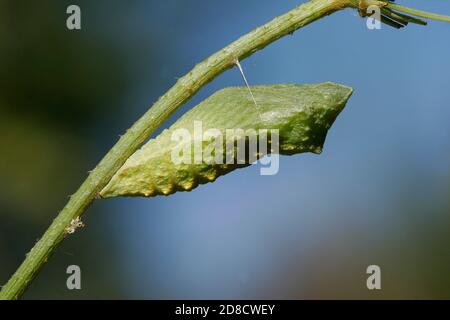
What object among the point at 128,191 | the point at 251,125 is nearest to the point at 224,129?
the point at 251,125

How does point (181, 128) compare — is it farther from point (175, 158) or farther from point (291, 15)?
point (291, 15)

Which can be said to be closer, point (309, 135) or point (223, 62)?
point (223, 62)

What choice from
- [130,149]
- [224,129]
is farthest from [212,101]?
[130,149]

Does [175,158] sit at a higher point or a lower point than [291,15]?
lower

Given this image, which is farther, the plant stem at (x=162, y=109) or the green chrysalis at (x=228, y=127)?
the green chrysalis at (x=228, y=127)
